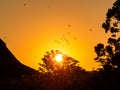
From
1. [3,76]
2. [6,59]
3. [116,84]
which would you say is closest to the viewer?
[116,84]

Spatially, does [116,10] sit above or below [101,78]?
above

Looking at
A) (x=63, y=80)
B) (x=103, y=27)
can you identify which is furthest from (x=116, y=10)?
(x=63, y=80)

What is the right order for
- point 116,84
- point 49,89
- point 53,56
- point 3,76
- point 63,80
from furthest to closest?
point 53,56 < point 3,76 < point 63,80 < point 49,89 < point 116,84

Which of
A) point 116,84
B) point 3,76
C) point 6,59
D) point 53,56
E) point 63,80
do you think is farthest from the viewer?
point 53,56

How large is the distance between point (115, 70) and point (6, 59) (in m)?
29.2

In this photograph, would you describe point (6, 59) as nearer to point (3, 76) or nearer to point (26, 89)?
point (3, 76)

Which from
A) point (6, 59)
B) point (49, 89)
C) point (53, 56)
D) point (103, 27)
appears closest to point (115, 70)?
point (103, 27)

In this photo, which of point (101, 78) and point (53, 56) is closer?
point (101, 78)

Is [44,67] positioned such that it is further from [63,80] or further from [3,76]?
[63,80]

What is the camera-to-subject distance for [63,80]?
1683 inches

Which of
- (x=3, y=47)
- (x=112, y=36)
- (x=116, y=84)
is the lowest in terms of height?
(x=116, y=84)

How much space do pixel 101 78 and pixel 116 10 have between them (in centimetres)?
818

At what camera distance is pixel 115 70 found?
134ft

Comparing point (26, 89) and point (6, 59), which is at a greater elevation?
point (6, 59)
